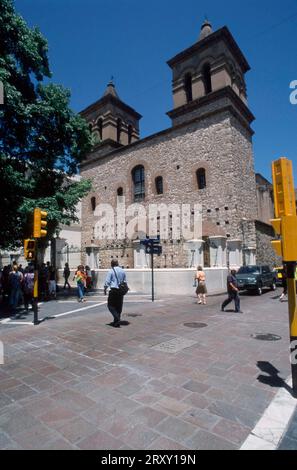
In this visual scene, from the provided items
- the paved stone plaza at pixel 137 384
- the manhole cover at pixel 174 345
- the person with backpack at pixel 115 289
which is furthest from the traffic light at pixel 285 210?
the person with backpack at pixel 115 289

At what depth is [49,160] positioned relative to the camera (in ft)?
44.7

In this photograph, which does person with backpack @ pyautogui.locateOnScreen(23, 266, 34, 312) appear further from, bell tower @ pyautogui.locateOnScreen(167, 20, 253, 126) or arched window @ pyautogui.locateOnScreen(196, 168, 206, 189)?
bell tower @ pyautogui.locateOnScreen(167, 20, 253, 126)

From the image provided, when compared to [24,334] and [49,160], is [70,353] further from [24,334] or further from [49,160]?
[49,160]

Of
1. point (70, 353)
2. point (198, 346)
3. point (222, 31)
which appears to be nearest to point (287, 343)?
point (198, 346)

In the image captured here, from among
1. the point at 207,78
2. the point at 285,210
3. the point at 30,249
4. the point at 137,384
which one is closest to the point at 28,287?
the point at 30,249

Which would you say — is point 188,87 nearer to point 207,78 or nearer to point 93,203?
point 207,78

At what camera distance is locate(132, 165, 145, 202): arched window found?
942 inches

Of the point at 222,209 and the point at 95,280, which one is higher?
the point at 222,209

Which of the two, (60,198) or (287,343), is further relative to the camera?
(60,198)

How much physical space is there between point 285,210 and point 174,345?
145 inches

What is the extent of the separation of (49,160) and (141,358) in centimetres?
1160

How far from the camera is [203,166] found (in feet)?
64.5

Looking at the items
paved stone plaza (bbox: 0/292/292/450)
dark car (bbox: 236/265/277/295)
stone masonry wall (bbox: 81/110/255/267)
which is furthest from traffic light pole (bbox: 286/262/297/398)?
stone masonry wall (bbox: 81/110/255/267)

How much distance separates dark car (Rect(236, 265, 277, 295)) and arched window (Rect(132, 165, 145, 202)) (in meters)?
11.4
